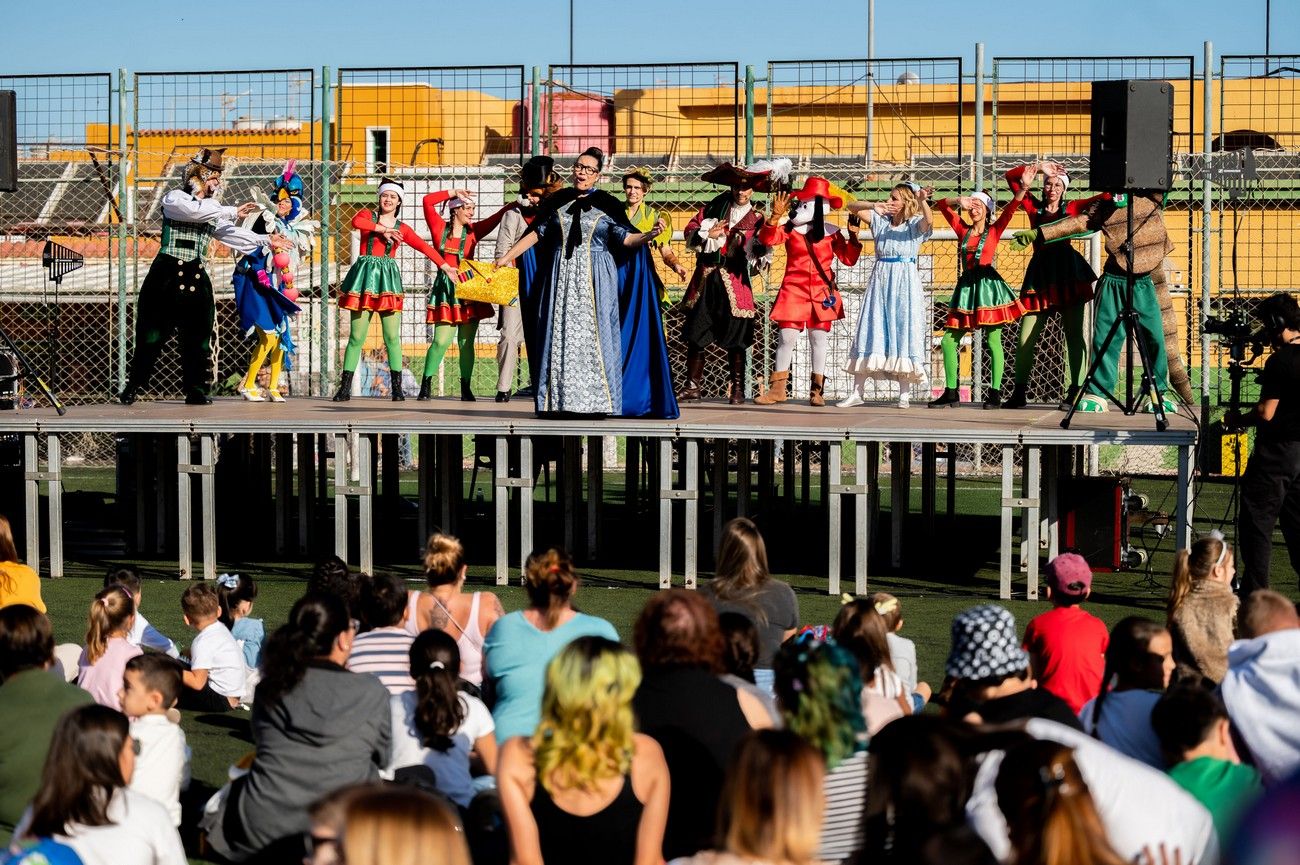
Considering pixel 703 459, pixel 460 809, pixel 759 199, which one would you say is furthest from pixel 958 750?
pixel 703 459

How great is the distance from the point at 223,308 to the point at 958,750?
702 inches

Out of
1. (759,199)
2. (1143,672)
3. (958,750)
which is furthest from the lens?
(759,199)

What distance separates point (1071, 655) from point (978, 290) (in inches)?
260

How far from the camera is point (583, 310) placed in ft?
34.8

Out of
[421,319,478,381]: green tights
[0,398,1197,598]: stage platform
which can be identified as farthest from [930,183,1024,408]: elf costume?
[421,319,478,381]: green tights

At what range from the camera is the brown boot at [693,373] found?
43.4 feet

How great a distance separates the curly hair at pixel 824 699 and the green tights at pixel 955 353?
862cm

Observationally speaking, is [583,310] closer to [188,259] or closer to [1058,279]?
[188,259]

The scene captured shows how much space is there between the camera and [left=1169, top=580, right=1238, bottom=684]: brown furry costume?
6109 millimetres

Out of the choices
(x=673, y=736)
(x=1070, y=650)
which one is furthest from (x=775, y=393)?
(x=673, y=736)

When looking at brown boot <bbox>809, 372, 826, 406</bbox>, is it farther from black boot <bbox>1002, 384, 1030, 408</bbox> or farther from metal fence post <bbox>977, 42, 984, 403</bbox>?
metal fence post <bbox>977, 42, 984, 403</bbox>

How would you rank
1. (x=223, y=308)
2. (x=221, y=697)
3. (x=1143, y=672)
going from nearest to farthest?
(x=1143, y=672) → (x=221, y=697) → (x=223, y=308)

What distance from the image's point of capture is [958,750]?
336 cm

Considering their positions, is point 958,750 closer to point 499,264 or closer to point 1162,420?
point 1162,420
